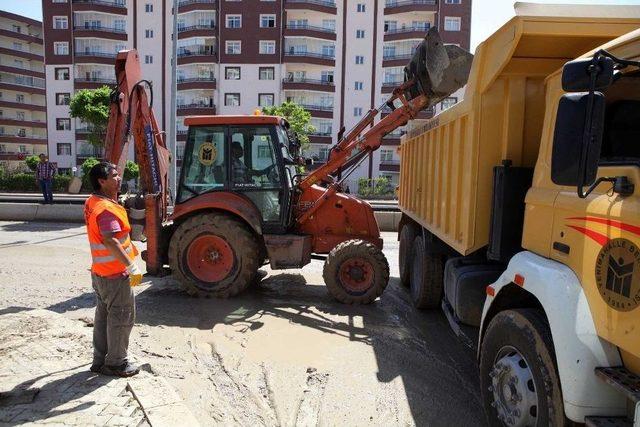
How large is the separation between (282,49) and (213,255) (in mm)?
43352

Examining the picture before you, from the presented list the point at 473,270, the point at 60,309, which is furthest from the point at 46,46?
the point at 473,270

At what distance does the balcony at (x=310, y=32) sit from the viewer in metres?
46.5

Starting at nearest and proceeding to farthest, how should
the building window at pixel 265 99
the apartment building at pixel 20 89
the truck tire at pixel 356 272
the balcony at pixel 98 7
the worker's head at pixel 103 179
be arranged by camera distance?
the worker's head at pixel 103 179, the truck tire at pixel 356 272, the building window at pixel 265 99, the balcony at pixel 98 7, the apartment building at pixel 20 89

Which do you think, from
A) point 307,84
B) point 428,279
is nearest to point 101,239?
point 428,279

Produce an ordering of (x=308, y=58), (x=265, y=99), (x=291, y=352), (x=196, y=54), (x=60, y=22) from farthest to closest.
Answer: (x=60, y=22), (x=196, y=54), (x=265, y=99), (x=308, y=58), (x=291, y=352)

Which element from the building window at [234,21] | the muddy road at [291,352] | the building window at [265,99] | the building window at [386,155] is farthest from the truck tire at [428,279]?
the building window at [234,21]

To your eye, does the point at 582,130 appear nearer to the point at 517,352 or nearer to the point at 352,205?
the point at 517,352

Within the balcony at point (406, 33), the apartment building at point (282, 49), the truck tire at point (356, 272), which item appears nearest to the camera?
the truck tire at point (356, 272)

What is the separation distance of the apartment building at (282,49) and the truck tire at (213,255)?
39.4m

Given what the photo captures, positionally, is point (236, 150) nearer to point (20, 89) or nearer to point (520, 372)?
point (520, 372)

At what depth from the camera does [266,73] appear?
4725 centimetres

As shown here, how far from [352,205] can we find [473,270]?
307cm

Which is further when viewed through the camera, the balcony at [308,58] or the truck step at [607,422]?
the balcony at [308,58]

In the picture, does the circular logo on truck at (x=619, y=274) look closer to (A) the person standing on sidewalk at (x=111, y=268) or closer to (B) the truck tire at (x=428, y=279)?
(A) the person standing on sidewalk at (x=111, y=268)
